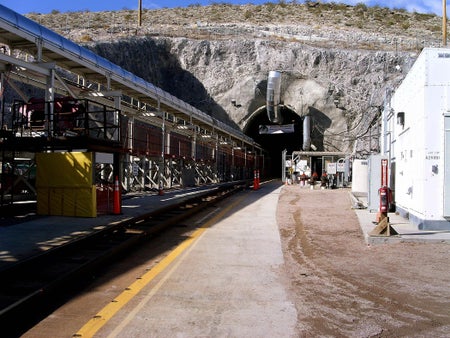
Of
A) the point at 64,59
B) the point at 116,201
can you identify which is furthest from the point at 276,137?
the point at 116,201

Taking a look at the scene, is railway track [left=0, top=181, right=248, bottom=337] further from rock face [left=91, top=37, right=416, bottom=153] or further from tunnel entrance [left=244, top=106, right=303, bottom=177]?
tunnel entrance [left=244, top=106, right=303, bottom=177]

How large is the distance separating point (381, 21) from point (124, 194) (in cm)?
5890

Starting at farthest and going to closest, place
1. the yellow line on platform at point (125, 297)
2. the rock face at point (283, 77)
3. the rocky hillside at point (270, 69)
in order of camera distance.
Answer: the rock face at point (283, 77) → the rocky hillside at point (270, 69) → the yellow line on platform at point (125, 297)

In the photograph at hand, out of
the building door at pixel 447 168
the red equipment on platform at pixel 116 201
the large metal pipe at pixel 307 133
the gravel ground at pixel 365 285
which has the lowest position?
the gravel ground at pixel 365 285

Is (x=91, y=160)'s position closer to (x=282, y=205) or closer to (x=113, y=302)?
(x=113, y=302)

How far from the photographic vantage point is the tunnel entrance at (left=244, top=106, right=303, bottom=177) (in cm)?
4769

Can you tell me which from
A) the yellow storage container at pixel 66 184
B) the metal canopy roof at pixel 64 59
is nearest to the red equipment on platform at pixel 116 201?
the yellow storage container at pixel 66 184

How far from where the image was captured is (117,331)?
14.2 ft

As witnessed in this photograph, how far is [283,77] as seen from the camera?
43.5 m

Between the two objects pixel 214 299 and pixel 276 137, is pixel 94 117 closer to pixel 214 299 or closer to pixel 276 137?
pixel 214 299

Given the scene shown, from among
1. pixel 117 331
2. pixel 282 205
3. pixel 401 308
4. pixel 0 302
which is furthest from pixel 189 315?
pixel 282 205

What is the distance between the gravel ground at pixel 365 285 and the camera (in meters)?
4.63

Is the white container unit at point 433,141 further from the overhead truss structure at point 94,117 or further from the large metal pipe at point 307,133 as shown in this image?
the large metal pipe at point 307,133

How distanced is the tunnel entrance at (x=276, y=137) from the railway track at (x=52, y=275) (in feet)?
121
